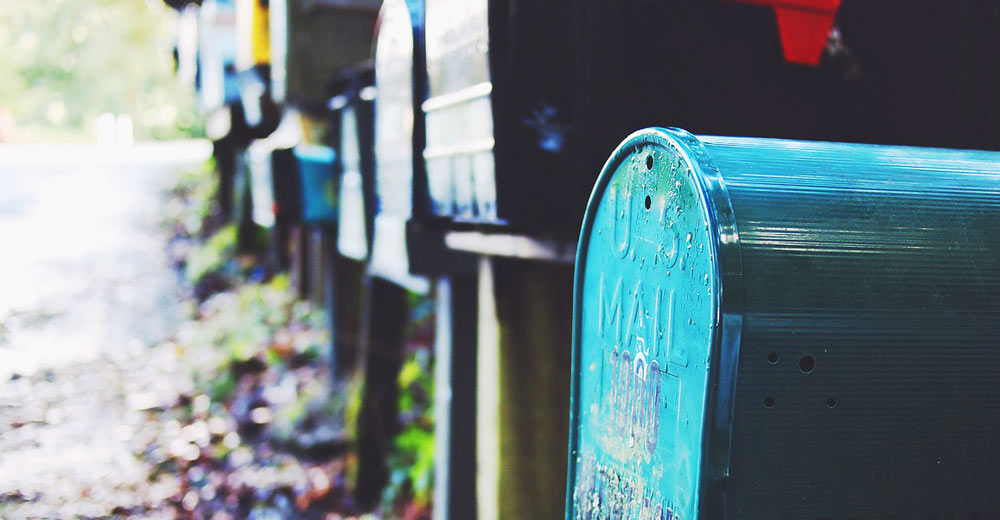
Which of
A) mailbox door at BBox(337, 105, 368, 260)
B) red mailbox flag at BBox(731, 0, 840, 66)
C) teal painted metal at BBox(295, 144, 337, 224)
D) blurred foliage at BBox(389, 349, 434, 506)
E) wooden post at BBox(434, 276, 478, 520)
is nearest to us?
red mailbox flag at BBox(731, 0, 840, 66)

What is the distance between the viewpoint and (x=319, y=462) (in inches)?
222

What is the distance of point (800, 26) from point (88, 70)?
19921 mm

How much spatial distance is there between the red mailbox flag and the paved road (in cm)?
437

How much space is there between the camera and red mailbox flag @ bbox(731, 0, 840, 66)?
234cm

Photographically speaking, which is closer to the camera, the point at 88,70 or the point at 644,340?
the point at 644,340

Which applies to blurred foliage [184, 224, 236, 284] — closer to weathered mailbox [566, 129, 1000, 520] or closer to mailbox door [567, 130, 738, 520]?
mailbox door [567, 130, 738, 520]

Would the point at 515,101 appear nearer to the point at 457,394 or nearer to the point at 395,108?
the point at 395,108

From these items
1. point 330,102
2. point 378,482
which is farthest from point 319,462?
point 330,102

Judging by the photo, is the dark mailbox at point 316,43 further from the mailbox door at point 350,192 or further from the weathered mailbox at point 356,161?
the mailbox door at point 350,192

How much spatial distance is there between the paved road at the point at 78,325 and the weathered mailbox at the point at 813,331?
447 cm

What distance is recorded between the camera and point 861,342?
1399 mm

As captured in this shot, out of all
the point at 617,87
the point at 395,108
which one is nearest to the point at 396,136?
the point at 395,108

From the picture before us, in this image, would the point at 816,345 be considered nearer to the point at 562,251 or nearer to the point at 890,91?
the point at 562,251

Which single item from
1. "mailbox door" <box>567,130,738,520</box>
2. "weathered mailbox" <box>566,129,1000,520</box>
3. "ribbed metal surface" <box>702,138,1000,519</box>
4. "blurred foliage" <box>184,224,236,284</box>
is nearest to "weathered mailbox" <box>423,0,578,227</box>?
"mailbox door" <box>567,130,738,520</box>
